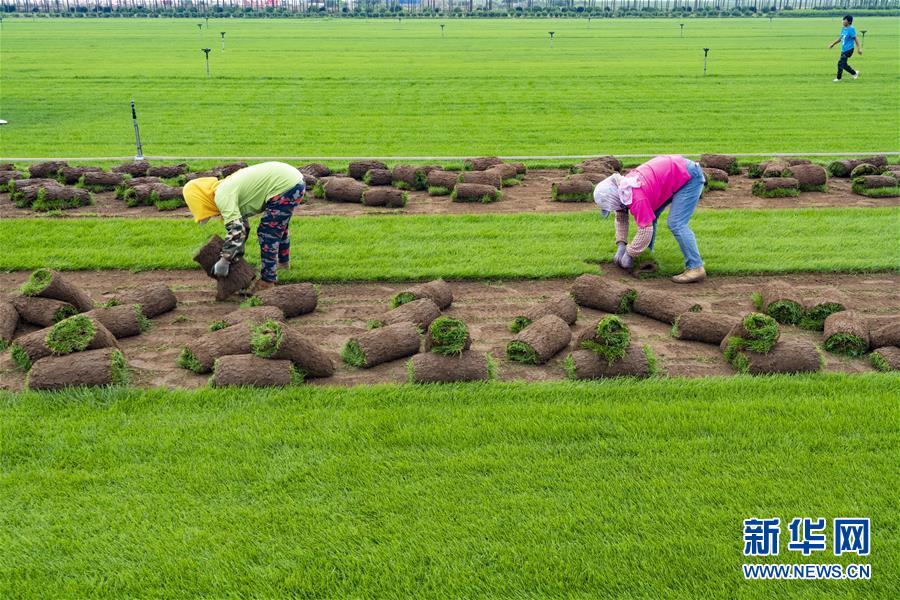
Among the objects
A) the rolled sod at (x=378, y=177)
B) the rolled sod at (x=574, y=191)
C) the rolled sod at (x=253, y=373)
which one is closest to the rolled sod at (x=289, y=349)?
the rolled sod at (x=253, y=373)

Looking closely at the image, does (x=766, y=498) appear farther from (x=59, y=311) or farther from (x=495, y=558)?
(x=59, y=311)

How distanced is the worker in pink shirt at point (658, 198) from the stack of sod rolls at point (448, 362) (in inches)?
134

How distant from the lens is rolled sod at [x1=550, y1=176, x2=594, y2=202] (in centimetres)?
1392

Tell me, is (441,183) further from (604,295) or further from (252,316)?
(252,316)

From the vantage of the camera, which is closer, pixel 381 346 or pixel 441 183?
pixel 381 346

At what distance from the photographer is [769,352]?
7.36 metres

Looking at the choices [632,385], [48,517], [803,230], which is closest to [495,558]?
[632,385]

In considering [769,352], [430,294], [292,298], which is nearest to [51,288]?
[292,298]

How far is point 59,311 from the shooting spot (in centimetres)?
835

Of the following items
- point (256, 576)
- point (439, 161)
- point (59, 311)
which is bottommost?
point (256, 576)

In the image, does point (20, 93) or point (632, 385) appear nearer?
point (632, 385)

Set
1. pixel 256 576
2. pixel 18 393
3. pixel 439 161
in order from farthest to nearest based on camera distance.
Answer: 1. pixel 439 161
2. pixel 18 393
3. pixel 256 576

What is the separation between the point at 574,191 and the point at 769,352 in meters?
7.11

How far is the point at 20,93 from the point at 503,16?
315ft
